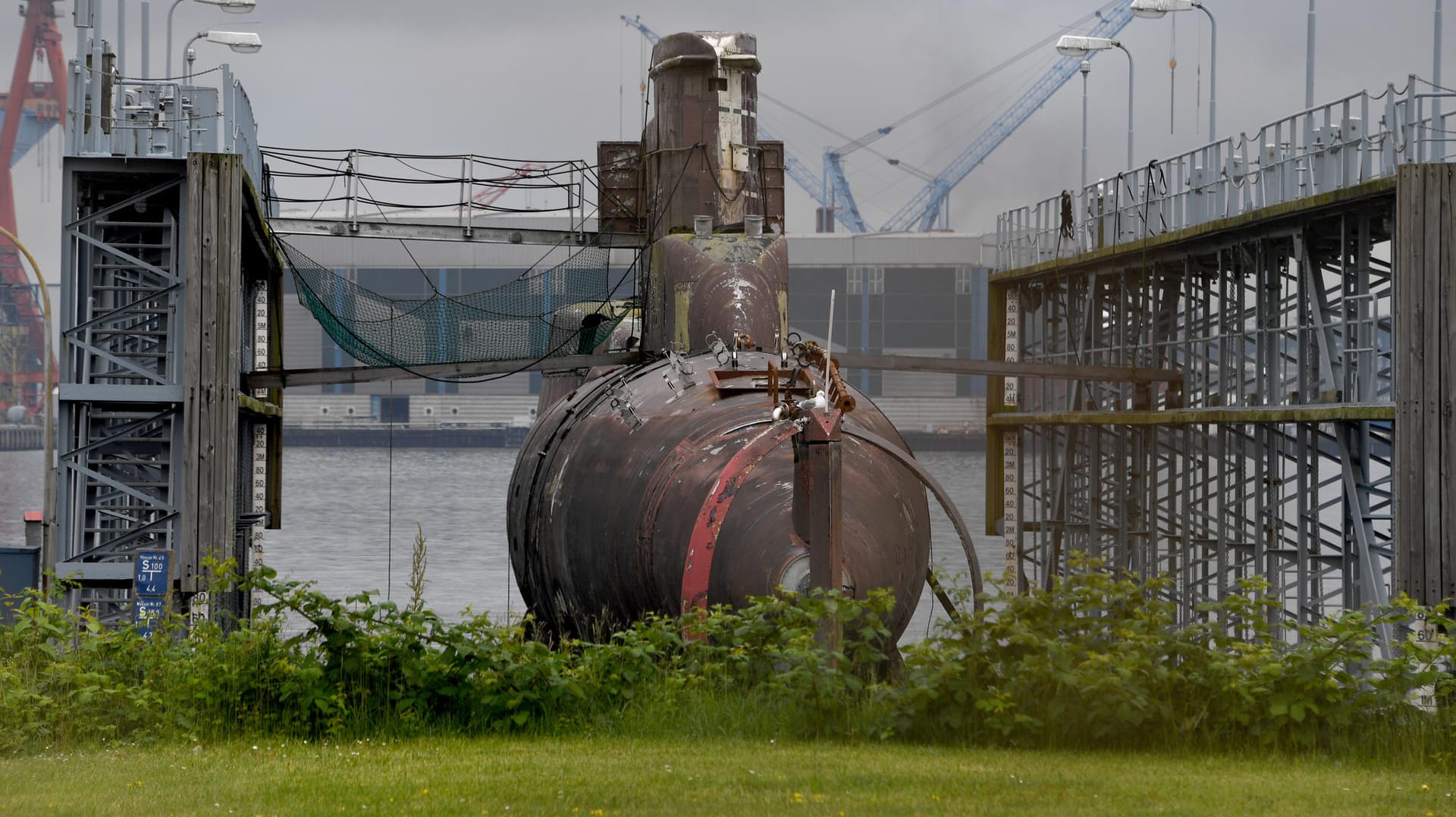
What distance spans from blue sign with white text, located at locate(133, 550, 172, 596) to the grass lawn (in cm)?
705

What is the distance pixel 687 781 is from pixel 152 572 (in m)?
10.5

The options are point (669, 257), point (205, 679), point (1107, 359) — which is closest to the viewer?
point (205, 679)

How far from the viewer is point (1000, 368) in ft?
77.8

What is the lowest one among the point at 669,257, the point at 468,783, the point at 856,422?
the point at 468,783

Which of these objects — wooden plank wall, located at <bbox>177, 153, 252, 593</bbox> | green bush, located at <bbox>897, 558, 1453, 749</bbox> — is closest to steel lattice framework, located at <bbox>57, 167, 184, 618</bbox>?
wooden plank wall, located at <bbox>177, 153, 252, 593</bbox>

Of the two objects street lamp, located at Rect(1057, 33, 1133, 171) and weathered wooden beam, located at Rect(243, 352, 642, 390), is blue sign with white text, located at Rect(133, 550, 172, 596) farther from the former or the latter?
street lamp, located at Rect(1057, 33, 1133, 171)

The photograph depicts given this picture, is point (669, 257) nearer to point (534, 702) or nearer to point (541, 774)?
point (534, 702)

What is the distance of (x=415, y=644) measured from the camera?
41.0ft

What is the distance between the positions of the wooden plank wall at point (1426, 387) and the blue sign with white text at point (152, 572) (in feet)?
46.8

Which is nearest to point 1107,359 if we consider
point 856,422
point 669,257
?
point 669,257

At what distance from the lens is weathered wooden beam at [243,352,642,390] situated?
21.0 m

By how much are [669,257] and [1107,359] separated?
50.5 feet

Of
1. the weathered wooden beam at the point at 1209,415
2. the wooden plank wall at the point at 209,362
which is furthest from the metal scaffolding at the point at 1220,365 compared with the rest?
the wooden plank wall at the point at 209,362

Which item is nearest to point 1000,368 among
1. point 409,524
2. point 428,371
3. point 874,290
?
point 428,371
